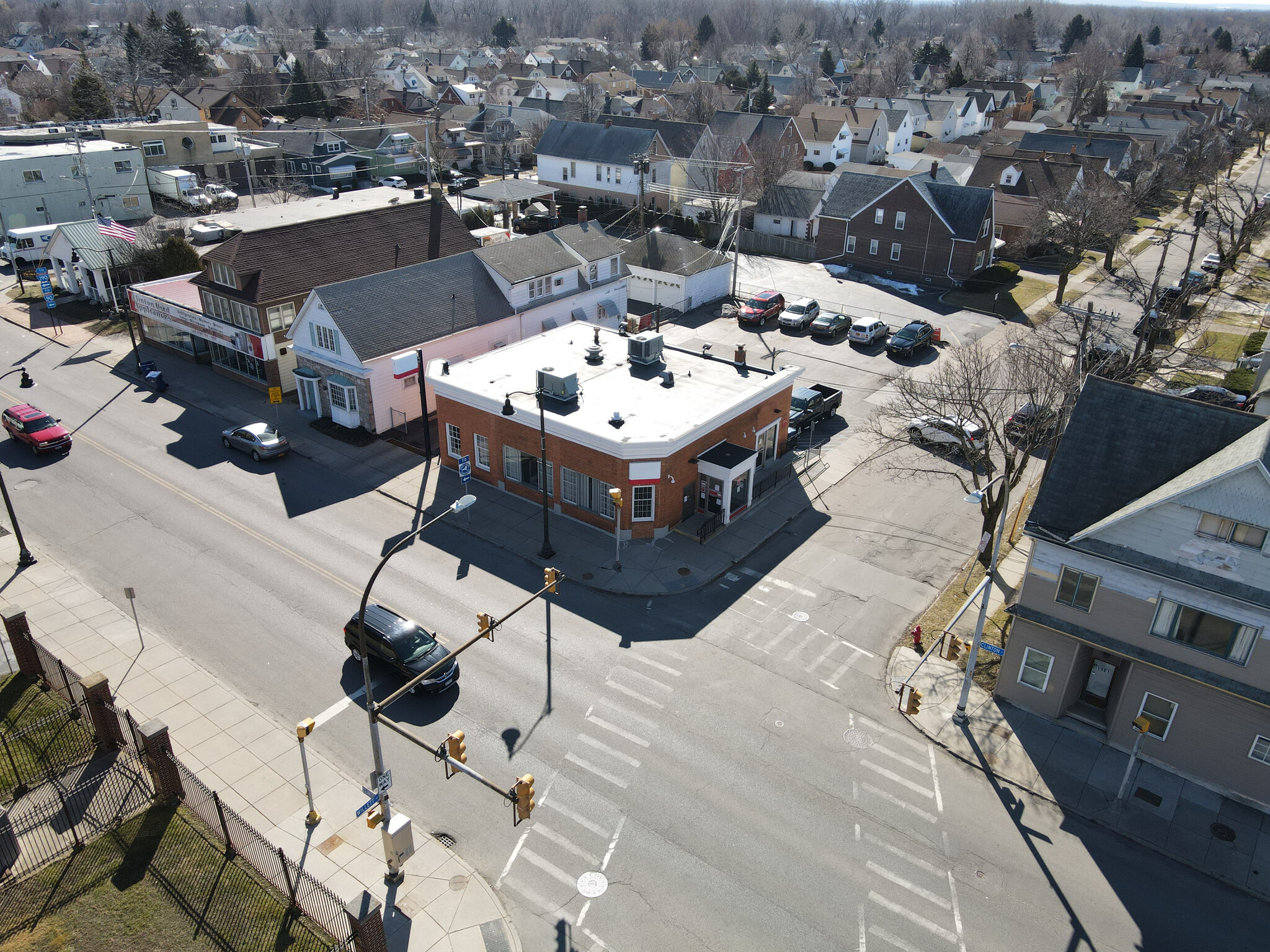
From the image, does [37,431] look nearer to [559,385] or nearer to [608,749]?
[559,385]

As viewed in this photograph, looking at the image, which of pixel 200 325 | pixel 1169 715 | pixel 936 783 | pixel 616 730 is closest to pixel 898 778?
pixel 936 783

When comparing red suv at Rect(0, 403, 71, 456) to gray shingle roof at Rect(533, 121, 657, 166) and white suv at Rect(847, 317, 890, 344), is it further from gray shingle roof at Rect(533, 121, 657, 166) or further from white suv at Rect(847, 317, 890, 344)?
gray shingle roof at Rect(533, 121, 657, 166)

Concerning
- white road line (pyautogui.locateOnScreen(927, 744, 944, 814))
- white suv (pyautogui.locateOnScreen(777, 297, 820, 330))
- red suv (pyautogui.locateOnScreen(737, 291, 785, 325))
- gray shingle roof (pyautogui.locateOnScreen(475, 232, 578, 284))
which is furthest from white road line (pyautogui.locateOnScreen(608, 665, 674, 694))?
red suv (pyautogui.locateOnScreen(737, 291, 785, 325))

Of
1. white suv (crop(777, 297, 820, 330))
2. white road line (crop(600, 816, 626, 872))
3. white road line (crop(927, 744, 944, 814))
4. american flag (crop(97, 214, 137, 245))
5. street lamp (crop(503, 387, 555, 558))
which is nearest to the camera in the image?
white road line (crop(600, 816, 626, 872))

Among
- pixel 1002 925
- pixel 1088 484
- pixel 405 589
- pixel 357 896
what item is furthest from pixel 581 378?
pixel 1002 925

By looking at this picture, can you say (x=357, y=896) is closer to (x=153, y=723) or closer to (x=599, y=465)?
(x=153, y=723)
